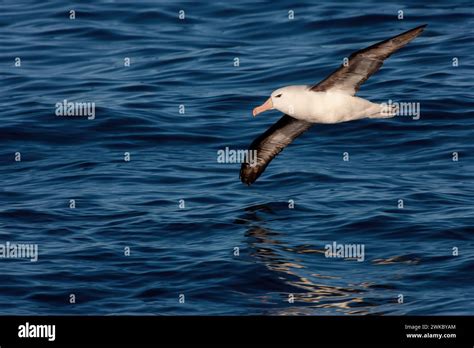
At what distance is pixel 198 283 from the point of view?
17.4m

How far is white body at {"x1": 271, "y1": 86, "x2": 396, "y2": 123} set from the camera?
56.2 ft

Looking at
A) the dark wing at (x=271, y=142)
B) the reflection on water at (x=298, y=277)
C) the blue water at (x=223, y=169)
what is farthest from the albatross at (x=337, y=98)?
the blue water at (x=223, y=169)

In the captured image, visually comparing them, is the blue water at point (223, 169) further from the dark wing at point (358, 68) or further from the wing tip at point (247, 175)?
the dark wing at point (358, 68)

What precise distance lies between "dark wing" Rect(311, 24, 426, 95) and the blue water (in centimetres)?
279

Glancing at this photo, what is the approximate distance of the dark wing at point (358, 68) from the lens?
16422 mm

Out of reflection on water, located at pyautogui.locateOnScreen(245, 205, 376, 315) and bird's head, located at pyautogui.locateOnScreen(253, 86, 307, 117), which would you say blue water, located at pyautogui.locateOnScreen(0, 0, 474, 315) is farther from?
bird's head, located at pyautogui.locateOnScreen(253, 86, 307, 117)

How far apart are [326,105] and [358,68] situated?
2.37 ft

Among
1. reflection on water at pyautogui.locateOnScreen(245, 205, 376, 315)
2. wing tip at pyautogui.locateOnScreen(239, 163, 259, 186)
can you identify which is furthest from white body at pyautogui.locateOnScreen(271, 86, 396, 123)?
wing tip at pyautogui.locateOnScreen(239, 163, 259, 186)

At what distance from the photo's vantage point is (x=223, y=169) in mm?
21859

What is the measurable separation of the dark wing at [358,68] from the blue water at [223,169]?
2.79 metres

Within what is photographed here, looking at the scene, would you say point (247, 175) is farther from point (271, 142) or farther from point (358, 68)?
point (358, 68)

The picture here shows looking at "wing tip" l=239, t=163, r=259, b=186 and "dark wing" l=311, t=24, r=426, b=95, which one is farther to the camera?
"wing tip" l=239, t=163, r=259, b=186

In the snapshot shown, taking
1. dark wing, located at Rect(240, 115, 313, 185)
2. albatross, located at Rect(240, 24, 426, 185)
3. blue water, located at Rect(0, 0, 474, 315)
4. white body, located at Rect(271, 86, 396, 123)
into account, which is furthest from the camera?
dark wing, located at Rect(240, 115, 313, 185)
